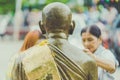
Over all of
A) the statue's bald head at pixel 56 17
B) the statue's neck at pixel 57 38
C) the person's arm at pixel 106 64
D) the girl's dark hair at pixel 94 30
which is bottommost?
the person's arm at pixel 106 64

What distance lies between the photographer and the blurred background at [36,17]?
13.1m

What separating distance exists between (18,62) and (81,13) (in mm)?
10245

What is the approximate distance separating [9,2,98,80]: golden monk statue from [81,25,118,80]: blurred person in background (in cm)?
142

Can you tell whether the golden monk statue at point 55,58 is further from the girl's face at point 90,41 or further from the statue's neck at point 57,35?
the girl's face at point 90,41

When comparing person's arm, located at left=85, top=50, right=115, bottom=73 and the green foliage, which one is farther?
the green foliage

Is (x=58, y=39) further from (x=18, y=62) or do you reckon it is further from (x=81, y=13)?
(x=81, y=13)

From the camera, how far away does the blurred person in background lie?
466cm

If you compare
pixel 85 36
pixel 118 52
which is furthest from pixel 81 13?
pixel 85 36

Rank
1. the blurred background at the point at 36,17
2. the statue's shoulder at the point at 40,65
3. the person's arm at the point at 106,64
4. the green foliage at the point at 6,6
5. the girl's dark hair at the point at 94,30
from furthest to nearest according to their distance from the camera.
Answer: the green foliage at the point at 6,6
the blurred background at the point at 36,17
the girl's dark hair at the point at 94,30
the person's arm at the point at 106,64
the statue's shoulder at the point at 40,65

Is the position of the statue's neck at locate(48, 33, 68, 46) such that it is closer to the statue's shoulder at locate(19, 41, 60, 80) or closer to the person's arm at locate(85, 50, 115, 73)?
the statue's shoulder at locate(19, 41, 60, 80)

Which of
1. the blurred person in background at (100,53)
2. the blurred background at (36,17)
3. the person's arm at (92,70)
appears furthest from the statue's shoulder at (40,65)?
the blurred background at (36,17)

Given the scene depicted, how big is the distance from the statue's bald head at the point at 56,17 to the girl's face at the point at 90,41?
6.49 feet

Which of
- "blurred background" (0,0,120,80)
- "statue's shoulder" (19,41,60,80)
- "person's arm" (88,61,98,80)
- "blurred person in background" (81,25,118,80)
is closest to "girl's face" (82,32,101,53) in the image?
"blurred person in background" (81,25,118,80)

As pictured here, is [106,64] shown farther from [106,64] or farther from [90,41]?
[90,41]
